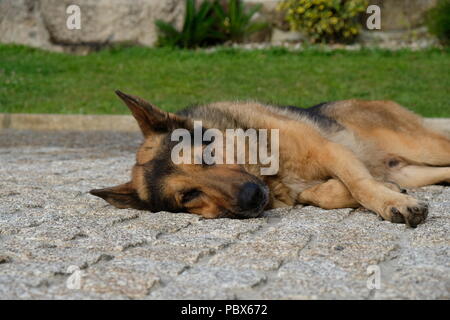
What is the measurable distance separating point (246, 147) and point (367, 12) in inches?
435

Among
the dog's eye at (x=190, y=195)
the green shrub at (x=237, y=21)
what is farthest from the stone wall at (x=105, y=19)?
the dog's eye at (x=190, y=195)

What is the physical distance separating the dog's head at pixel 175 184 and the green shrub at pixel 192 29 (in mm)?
10953

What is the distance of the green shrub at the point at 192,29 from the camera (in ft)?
50.8

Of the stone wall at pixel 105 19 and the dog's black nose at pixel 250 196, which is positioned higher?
the stone wall at pixel 105 19

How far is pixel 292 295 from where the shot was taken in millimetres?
2848

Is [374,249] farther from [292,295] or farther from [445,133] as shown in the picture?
[445,133]

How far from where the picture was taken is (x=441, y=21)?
46.2 feet

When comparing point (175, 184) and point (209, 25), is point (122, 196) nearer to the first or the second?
point (175, 184)

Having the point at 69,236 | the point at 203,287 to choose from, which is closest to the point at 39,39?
the point at 69,236

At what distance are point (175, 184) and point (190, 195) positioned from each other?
5.1 inches

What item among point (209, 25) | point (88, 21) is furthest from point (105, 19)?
point (209, 25)

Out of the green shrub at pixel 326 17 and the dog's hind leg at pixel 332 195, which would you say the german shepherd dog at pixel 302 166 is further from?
the green shrub at pixel 326 17

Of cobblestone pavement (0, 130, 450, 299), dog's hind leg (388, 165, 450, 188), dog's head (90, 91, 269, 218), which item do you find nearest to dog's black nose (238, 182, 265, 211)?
dog's head (90, 91, 269, 218)

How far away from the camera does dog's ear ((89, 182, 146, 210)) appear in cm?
490
